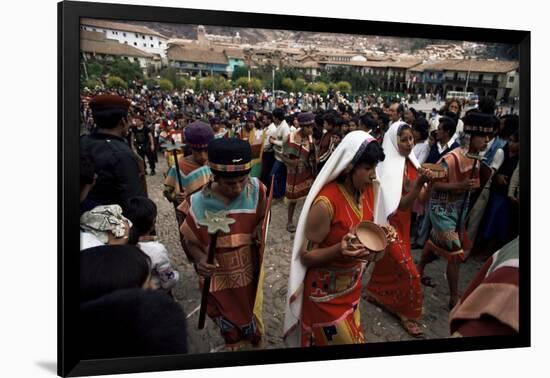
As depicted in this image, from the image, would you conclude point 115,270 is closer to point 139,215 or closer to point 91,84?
point 139,215

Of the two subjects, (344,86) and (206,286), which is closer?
(206,286)

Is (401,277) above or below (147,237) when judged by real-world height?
below

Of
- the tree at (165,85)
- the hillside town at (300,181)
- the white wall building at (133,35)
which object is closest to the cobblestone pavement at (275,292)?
the hillside town at (300,181)

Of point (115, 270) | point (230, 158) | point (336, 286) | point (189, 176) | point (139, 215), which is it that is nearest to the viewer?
point (115, 270)

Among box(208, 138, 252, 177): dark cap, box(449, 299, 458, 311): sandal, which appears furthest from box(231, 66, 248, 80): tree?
box(449, 299, 458, 311): sandal

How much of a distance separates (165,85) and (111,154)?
0.58m

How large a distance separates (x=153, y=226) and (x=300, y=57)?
5.11 ft

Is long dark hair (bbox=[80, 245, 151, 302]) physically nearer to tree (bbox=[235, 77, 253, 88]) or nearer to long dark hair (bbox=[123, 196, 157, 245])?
long dark hair (bbox=[123, 196, 157, 245])

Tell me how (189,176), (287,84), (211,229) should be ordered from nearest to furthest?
(211,229) < (189,176) < (287,84)

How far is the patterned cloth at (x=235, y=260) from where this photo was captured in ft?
10.1

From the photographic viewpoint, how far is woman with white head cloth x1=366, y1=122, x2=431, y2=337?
3.58 metres

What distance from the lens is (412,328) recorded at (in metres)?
3.80

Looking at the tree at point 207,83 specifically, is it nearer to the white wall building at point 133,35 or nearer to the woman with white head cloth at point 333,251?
the white wall building at point 133,35

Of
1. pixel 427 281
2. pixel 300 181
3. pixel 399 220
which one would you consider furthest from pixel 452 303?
pixel 300 181
